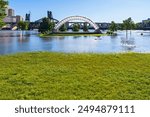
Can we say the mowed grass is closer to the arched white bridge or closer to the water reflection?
the water reflection

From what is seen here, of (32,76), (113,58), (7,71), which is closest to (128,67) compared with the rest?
(113,58)

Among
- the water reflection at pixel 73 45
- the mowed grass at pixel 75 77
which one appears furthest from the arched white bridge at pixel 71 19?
the mowed grass at pixel 75 77

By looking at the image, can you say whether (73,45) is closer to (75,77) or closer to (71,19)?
(75,77)

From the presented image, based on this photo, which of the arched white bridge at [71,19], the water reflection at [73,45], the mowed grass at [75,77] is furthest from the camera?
the arched white bridge at [71,19]

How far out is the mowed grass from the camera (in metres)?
7.59

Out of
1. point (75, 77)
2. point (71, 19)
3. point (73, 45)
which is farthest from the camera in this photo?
point (71, 19)

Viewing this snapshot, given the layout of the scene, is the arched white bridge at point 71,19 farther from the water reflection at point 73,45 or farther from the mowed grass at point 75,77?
the mowed grass at point 75,77

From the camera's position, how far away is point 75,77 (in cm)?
933

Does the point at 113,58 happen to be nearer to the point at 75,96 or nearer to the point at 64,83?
the point at 64,83

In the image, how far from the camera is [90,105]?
20.7 ft

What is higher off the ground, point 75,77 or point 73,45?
point 73,45

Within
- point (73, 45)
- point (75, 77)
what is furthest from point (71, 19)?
point (75, 77)

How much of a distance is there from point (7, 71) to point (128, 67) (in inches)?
180

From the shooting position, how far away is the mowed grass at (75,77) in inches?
299
